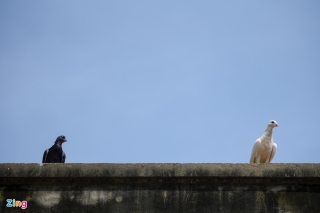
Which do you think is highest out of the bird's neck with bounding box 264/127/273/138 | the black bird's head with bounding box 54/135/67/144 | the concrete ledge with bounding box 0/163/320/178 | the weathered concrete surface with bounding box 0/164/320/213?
the bird's neck with bounding box 264/127/273/138

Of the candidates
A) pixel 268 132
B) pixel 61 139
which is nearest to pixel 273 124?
pixel 268 132

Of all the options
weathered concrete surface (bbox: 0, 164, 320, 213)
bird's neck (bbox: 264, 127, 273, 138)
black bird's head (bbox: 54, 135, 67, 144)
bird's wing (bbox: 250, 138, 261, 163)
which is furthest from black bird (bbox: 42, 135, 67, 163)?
bird's neck (bbox: 264, 127, 273, 138)

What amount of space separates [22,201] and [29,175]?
44cm

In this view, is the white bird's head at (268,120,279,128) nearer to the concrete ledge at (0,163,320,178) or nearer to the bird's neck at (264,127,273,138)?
the bird's neck at (264,127,273,138)

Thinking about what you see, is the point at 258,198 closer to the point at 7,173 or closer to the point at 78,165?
the point at 78,165

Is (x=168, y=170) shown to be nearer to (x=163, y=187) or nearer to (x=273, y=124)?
(x=163, y=187)

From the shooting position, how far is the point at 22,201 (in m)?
9.35

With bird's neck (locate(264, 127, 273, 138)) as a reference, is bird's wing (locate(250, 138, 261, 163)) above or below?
below

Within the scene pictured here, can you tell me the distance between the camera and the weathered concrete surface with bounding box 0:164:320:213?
9.22 meters

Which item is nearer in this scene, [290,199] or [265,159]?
[290,199]

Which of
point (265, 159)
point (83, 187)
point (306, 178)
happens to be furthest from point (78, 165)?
point (265, 159)

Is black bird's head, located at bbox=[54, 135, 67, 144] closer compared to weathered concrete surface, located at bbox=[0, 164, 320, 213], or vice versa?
weathered concrete surface, located at bbox=[0, 164, 320, 213]

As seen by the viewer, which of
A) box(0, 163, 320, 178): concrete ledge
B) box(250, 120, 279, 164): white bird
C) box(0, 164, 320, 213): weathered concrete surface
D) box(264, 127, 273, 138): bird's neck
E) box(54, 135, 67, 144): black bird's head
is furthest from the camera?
box(54, 135, 67, 144): black bird's head

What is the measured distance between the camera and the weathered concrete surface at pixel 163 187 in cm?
922
